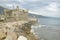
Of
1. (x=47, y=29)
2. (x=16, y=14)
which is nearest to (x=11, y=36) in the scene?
(x=16, y=14)

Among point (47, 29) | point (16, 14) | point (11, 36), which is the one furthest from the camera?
point (47, 29)

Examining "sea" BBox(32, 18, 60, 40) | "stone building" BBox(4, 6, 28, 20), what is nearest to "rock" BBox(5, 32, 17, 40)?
"stone building" BBox(4, 6, 28, 20)

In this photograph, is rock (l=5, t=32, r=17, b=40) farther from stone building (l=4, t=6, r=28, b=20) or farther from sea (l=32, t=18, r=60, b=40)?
sea (l=32, t=18, r=60, b=40)

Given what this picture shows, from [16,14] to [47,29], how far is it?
0.94m

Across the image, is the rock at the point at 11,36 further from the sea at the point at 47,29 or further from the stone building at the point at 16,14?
the sea at the point at 47,29

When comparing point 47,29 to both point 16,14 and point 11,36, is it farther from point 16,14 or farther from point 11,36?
point 11,36

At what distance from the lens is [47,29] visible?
3750mm

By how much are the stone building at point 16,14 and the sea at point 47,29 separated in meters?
0.38

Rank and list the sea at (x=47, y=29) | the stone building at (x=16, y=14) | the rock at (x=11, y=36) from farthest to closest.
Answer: the sea at (x=47, y=29) → the stone building at (x=16, y=14) → the rock at (x=11, y=36)

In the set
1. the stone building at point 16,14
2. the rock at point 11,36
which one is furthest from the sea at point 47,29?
the rock at point 11,36

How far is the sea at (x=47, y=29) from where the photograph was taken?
3.58m

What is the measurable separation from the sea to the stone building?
0.38 meters

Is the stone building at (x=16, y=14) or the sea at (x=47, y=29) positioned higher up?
the stone building at (x=16, y=14)

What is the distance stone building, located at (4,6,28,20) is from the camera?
131 inches
